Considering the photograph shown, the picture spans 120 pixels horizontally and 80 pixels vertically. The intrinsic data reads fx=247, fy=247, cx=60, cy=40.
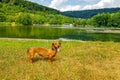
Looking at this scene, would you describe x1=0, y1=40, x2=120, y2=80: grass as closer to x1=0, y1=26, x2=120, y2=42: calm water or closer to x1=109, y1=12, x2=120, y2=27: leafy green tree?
x1=0, y1=26, x2=120, y2=42: calm water

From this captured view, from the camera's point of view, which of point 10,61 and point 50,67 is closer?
point 50,67

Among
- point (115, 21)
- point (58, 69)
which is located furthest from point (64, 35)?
point (115, 21)

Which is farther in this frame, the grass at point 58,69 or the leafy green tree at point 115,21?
the leafy green tree at point 115,21

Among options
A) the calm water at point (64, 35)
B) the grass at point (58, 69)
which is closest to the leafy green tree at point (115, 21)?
the calm water at point (64, 35)

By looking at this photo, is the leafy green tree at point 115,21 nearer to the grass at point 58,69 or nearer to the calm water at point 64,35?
the calm water at point 64,35

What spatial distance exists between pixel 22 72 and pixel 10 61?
352 cm

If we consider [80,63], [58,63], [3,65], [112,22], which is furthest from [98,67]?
[112,22]

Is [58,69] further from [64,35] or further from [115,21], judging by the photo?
[115,21]

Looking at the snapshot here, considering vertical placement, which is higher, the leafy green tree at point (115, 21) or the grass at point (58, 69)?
the grass at point (58, 69)

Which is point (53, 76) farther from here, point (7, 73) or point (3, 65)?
point (3, 65)

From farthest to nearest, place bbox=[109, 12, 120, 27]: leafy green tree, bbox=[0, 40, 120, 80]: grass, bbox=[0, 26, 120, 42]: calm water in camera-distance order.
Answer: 1. bbox=[109, 12, 120, 27]: leafy green tree
2. bbox=[0, 26, 120, 42]: calm water
3. bbox=[0, 40, 120, 80]: grass

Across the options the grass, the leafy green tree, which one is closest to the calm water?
the grass

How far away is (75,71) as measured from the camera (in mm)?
16297

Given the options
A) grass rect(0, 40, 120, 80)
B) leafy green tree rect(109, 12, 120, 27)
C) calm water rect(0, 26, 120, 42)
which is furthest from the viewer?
leafy green tree rect(109, 12, 120, 27)
